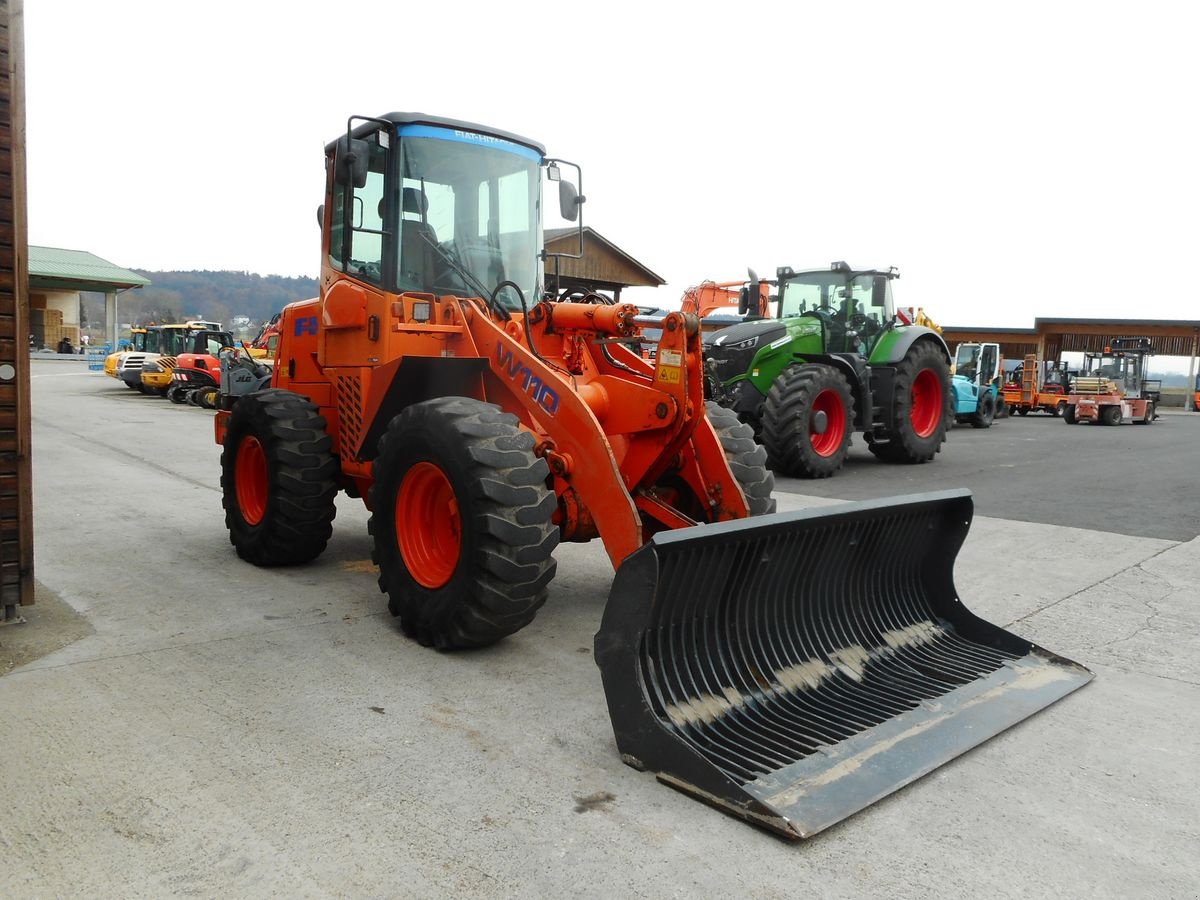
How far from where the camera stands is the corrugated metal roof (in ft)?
158

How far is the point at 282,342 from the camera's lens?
694 cm

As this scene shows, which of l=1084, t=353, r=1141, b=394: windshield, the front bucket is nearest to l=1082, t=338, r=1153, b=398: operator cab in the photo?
l=1084, t=353, r=1141, b=394: windshield

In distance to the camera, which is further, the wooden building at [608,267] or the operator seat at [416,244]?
the wooden building at [608,267]

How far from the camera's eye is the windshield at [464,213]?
211 inches

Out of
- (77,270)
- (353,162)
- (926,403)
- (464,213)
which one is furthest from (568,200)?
(77,270)

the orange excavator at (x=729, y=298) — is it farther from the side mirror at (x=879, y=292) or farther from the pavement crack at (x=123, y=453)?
the pavement crack at (x=123, y=453)

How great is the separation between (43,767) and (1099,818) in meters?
3.68

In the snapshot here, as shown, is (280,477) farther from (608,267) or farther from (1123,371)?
(1123,371)

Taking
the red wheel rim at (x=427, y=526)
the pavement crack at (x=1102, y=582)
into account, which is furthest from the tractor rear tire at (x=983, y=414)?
the red wheel rim at (x=427, y=526)

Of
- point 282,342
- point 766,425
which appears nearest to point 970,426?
point 766,425

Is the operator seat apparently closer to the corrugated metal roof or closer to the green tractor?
the green tractor

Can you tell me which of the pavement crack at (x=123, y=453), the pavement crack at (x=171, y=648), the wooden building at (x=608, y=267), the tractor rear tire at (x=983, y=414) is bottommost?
the pavement crack at (x=171, y=648)

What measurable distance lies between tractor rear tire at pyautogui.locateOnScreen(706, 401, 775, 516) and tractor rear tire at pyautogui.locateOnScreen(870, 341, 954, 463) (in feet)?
26.3

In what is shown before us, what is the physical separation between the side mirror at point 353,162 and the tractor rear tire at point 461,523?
137 cm
